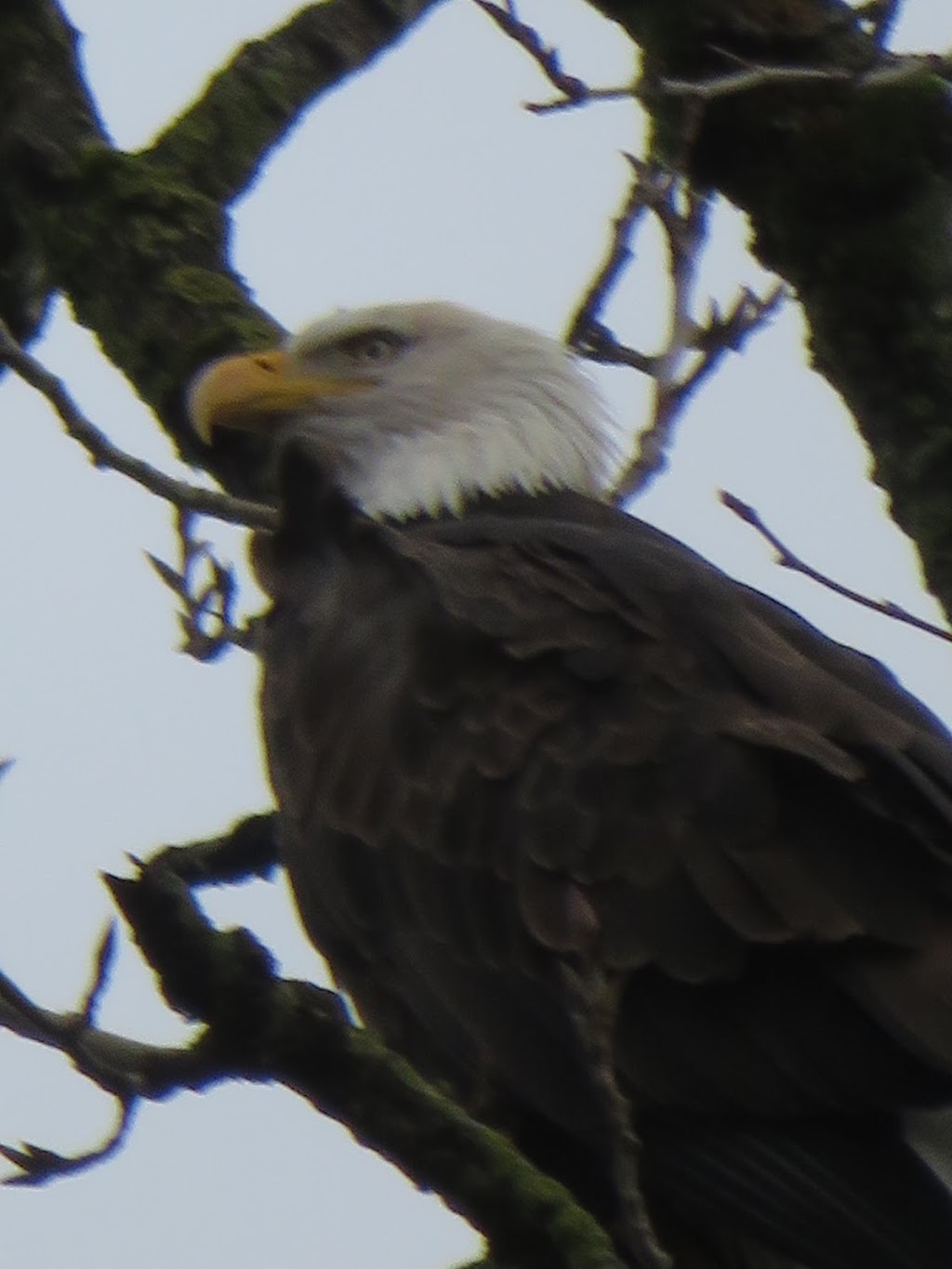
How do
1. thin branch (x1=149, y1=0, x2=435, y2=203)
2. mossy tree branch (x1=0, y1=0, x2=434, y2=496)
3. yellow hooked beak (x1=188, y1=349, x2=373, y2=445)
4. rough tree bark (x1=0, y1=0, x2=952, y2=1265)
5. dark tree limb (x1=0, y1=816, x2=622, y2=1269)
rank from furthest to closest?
thin branch (x1=149, y1=0, x2=435, y2=203), mossy tree branch (x1=0, y1=0, x2=434, y2=496), yellow hooked beak (x1=188, y1=349, x2=373, y2=445), rough tree bark (x1=0, y1=0, x2=952, y2=1265), dark tree limb (x1=0, y1=816, x2=622, y2=1269)

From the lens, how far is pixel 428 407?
646 cm

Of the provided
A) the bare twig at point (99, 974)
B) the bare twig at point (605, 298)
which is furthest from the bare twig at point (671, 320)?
the bare twig at point (99, 974)

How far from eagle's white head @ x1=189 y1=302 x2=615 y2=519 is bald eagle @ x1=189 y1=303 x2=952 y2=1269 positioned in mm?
524

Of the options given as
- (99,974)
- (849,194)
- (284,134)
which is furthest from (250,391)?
(99,974)

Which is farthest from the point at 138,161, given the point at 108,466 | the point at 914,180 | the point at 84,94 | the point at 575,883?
the point at 575,883

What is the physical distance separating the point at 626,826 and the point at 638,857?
0.21ft

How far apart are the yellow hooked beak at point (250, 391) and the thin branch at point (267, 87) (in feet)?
1.73

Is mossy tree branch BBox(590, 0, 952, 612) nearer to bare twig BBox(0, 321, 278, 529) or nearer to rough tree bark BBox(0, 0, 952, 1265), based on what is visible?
rough tree bark BBox(0, 0, 952, 1265)

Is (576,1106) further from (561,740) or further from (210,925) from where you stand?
(210,925)

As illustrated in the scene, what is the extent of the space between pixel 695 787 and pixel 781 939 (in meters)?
0.31

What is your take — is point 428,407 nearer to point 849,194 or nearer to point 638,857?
point 849,194

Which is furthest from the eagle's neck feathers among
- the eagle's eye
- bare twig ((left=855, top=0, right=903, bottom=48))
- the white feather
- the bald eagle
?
bare twig ((left=855, top=0, right=903, bottom=48))

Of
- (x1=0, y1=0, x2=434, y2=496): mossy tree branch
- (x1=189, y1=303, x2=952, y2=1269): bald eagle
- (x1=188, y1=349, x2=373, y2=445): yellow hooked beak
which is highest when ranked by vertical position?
(x1=0, y1=0, x2=434, y2=496): mossy tree branch

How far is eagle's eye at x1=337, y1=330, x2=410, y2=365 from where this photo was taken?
646cm
